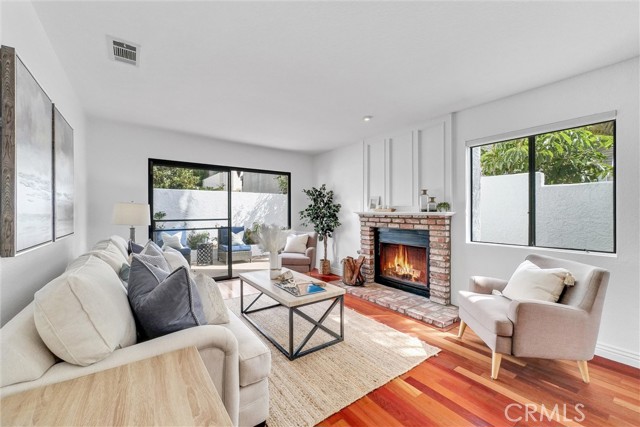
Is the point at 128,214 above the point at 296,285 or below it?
above

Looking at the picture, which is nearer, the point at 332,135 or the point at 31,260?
the point at 31,260

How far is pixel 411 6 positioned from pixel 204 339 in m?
2.18

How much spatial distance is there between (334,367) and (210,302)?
1131 millimetres

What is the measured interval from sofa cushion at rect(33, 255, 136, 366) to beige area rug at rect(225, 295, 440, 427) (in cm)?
106

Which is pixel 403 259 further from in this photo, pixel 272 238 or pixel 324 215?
pixel 272 238

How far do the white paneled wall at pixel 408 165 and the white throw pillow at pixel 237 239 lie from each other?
2319 millimetres

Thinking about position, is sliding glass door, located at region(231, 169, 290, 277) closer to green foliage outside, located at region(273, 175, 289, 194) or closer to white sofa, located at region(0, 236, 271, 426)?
green foliage outside, located at region(273, 175, 289, 194)

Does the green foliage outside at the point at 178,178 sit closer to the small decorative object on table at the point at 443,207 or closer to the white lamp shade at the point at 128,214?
the white lamp shade at the point at 128,214

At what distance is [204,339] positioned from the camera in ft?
4.09

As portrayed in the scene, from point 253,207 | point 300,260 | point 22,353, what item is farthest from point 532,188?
point 253,207

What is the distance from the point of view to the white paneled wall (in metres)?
3.52

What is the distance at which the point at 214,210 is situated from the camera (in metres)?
4.62

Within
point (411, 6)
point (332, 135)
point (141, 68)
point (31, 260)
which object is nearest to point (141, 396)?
point (31, 260)

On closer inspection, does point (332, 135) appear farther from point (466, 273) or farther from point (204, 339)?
point (204, 339)
